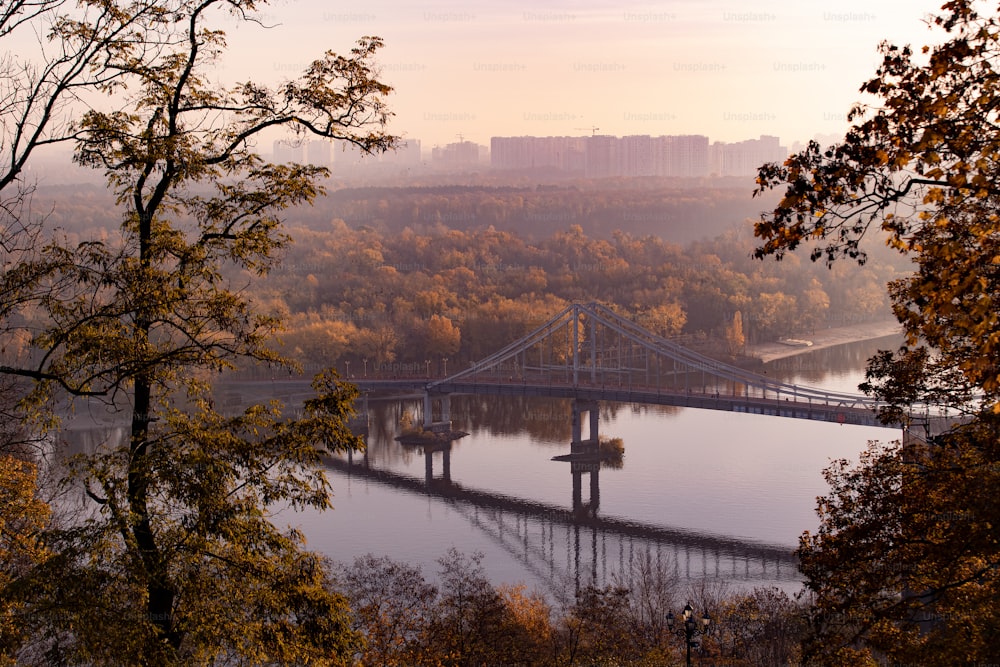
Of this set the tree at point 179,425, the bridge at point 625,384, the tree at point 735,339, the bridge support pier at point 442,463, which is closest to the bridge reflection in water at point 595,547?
the bridge support pier at point 442,463

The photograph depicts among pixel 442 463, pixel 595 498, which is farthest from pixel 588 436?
pixel 595 498

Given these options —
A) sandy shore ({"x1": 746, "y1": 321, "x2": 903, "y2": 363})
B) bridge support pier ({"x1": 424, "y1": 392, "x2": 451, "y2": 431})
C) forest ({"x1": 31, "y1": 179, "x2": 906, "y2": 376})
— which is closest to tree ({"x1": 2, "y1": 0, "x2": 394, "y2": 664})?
bridge support pier ({"x1": 424, "y1": 392, "x2": 451, "y2": 431})

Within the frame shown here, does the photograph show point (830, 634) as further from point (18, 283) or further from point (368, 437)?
point (368, 437)

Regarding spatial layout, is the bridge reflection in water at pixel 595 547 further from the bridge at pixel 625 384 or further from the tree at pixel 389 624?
the bridge at pixel 625 384

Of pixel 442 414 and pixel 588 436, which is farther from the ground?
pixel 442 414

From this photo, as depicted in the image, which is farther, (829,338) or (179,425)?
A: (829,338)

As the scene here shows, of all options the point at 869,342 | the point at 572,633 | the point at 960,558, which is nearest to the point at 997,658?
the point at 960,558

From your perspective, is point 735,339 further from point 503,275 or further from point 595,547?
point 595,547
